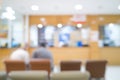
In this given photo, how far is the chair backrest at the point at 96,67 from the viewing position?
670 centimetres

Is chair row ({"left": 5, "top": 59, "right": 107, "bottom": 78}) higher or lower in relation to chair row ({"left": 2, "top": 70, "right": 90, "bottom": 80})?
lower

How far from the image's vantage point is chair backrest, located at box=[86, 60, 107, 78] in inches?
264

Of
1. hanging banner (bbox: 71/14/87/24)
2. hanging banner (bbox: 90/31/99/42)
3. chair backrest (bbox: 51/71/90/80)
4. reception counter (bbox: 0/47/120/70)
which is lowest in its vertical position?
reception counter (bbox: 0/47/120/70)

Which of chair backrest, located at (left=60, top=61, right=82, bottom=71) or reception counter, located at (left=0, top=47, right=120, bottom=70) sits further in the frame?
reception counter, located at (left=0, top=47, right=120, bottom=70)

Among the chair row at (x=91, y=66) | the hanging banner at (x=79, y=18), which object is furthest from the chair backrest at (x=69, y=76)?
the hanging banner at (x=79, y=18)

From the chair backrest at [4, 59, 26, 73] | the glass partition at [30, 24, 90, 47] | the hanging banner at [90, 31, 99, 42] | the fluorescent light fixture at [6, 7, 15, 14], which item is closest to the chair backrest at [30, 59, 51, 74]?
the chair backrest at [4, 59, 26, 73]

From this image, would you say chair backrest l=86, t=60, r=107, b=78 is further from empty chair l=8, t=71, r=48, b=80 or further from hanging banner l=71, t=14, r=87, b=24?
hanging banner l=71, t=14, r=87, b=24

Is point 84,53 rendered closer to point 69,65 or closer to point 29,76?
point 69,65

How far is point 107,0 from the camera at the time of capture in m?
9.16

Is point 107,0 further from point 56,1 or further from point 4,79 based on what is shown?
point 4,79

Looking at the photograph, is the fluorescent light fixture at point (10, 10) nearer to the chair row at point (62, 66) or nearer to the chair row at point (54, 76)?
the chair row at point (62, 66)

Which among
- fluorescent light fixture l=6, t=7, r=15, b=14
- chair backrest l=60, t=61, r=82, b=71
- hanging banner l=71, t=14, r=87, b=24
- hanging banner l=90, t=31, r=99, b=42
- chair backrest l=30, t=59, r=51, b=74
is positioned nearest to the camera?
chair backrest l=30, t=59, r=51, b=74

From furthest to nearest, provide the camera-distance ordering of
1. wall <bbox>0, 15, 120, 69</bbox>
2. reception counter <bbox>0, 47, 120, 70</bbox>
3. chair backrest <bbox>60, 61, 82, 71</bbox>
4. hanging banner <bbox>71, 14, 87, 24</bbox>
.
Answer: wall <bbox>0, 15, 120, 69</bbox>, reception counter <bbox>0, 47, 120, 70</bbox>, hanging banner <bbox>71, 14, 87, 24</bbox>, chair backrest <bbox>60, 61, 82, 71</bbox>

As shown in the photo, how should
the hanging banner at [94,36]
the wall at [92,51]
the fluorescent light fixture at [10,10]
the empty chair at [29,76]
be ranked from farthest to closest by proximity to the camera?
the hanging banner at [94,36] → the wall at [92,51] → the fluorescent light fixture at [10,10] → the empty chair at [29,76]
